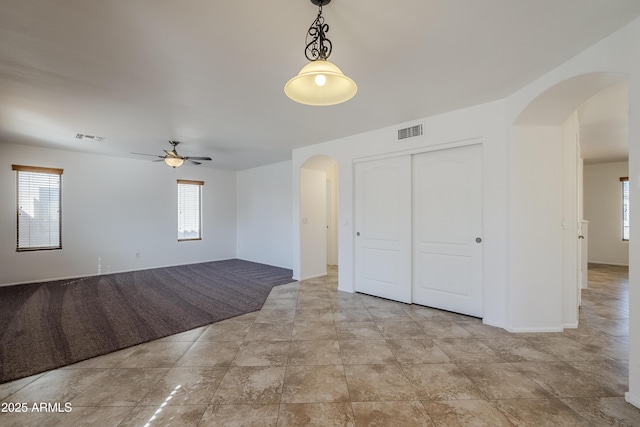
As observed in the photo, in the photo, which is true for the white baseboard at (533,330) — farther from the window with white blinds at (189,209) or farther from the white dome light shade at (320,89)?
the window with white blinds at (189,209)

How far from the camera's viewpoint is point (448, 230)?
3.62m

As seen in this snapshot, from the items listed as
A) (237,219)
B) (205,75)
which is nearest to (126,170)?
(237,219)

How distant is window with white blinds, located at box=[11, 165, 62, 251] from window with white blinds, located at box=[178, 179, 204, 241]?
2325mm

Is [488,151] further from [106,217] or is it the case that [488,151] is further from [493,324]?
[106,217]

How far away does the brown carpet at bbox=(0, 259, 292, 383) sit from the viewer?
2.65 metres

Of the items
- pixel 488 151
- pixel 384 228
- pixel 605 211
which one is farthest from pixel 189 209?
pixel 605 211

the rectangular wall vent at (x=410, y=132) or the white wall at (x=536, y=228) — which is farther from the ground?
the rectangular wall vent at (x=410, y=132)

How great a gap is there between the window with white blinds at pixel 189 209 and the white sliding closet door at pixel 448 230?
5971 mm

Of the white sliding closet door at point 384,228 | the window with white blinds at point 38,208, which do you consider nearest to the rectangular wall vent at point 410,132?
the white sliding closet door at point 384,228

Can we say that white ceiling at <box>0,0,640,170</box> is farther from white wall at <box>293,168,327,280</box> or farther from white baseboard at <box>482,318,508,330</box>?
white baseboard at <box>482,318,508,330</box>

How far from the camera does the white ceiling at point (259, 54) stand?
173 centimetres

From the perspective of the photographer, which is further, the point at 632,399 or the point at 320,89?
the point at 632,399

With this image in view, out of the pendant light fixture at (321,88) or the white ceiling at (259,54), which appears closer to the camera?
the pendant light fixture at (321,88)

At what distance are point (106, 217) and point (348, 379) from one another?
646 centimetres
